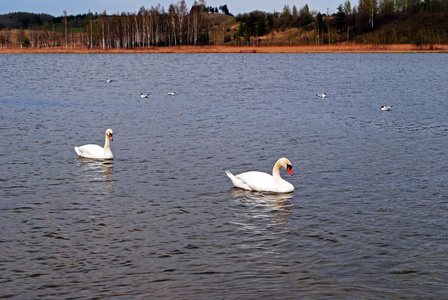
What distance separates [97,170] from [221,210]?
20.7 feet

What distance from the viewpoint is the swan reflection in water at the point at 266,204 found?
13.4m

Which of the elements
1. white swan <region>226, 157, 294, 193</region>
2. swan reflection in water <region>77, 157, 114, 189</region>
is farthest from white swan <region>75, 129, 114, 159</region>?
white swan <region>226, 157, 294, 193</region>

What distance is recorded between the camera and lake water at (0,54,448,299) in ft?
31.9

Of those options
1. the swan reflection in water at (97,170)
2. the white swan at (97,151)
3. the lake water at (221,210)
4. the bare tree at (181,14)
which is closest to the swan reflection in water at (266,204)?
the lake water at (221,210)

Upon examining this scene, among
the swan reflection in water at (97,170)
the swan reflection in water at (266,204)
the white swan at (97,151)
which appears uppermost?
the white swan at (97,151)

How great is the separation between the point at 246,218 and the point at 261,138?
11454 millimetres

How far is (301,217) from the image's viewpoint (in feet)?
43.5

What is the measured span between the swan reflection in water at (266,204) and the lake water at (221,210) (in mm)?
54

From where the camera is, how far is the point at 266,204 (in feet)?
47.8

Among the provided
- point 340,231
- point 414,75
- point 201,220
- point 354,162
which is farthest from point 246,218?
point 414,75

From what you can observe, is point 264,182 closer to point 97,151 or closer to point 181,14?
point 97,151

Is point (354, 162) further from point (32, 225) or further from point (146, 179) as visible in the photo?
point (32, 225)

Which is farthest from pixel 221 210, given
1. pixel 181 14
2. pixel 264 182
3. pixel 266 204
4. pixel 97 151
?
pixel 181 14

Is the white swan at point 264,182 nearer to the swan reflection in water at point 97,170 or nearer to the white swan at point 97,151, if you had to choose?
the swan reflection in water at point 97,170
